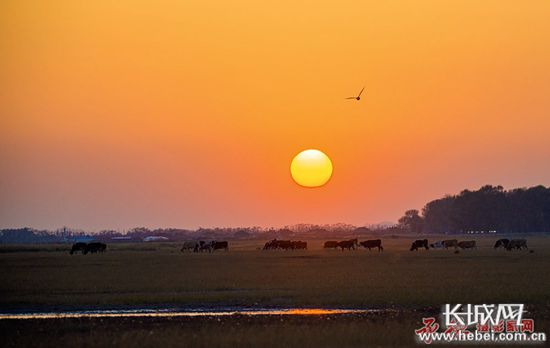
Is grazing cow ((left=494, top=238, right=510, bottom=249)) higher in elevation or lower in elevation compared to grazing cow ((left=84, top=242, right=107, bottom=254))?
lower

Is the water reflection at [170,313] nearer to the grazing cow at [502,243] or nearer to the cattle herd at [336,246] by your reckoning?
the grazing cow at [502,243]

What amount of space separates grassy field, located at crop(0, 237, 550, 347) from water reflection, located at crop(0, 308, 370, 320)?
1.71m

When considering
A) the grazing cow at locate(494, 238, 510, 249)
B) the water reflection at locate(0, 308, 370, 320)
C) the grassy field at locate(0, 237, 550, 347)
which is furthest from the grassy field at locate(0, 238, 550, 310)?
the grazing cow at locate(494, 238, 510, 249)

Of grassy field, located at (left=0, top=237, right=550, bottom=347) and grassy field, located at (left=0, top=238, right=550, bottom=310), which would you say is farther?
grassy field, located at (left=0, top=238, right=550, bottom=310)

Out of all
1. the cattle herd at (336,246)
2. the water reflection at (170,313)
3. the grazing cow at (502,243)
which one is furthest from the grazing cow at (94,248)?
the water reflection at (170,313)

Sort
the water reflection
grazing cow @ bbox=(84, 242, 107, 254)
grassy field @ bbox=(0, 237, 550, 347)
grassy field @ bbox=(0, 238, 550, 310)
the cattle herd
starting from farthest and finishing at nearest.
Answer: grazing cow @ bbox=(84, 242, 107, 254)
the cattle herd
grassy field @ bbox=(0, 238, 550, 310)
the water reflection
grassy field @ bbox=(0, 237, 550, 347)

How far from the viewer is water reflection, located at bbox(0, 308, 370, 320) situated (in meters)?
36.3

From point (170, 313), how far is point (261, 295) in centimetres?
775

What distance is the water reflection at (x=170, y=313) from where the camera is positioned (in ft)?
119

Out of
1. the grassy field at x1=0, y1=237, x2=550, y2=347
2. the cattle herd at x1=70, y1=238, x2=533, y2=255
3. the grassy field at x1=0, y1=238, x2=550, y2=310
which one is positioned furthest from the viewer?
the cattle herd at x1=70, y1=238, x2=533, y2=255

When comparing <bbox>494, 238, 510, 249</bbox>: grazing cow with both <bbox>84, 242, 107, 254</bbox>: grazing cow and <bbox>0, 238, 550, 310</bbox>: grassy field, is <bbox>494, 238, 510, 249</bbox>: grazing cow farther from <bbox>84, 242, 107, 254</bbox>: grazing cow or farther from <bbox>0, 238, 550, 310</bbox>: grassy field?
<bbox>84, 242, 107, 254</bbox>: grazing cow

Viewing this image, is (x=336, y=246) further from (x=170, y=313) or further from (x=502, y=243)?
(x=170, y=313)

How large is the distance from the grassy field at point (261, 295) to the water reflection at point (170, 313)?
1705mm

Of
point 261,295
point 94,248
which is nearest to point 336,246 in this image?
point 94,248
